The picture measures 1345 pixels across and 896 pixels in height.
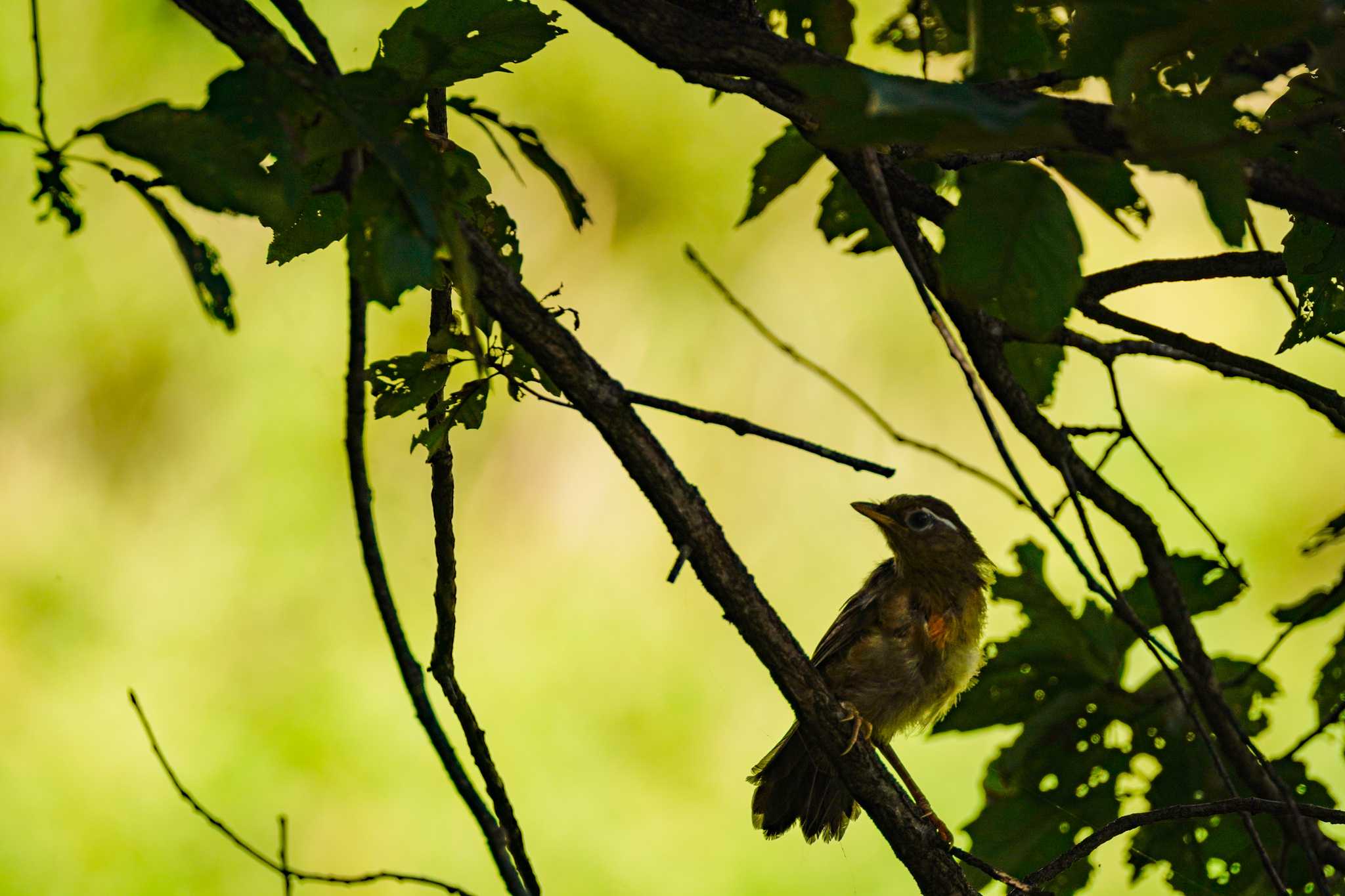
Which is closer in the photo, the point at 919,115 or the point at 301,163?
the point at 919,115

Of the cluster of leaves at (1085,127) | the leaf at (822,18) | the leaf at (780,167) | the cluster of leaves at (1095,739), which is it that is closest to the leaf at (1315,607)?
the cluster of leaves at (1095,739)

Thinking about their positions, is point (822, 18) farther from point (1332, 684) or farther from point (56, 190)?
point (1332, 684)

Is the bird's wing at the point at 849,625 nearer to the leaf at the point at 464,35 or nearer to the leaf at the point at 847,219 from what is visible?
the leaf at the point at 847,219

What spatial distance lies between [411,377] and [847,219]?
1133mm

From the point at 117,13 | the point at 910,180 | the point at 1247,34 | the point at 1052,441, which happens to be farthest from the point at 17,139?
the point at 1247,34

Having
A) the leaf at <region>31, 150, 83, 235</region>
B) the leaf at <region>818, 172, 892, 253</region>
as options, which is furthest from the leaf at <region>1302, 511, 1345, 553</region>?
the leaf at <region>31, 150, 83, 235</region>

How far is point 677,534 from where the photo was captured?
5.26 feet

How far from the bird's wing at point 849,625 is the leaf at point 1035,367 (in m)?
1.05

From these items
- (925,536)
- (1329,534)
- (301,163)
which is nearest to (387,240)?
(301,163)

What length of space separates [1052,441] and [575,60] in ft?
16.1

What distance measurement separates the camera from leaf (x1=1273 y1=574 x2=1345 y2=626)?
230 centimetres

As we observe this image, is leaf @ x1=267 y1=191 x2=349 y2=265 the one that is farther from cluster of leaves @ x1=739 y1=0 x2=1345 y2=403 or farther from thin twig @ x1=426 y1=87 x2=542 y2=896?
cluster of leaves @ x1=739 y1=0 x2=1345 y2=403

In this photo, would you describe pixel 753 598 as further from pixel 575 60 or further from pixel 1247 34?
pixel 575 60

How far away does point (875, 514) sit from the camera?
11.4 ft
